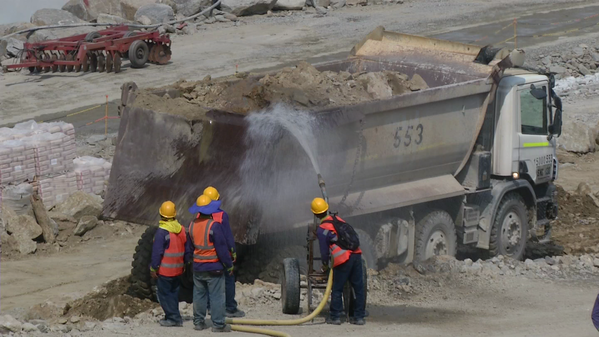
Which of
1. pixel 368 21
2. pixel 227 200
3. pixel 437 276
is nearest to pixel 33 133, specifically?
pixel 227 200

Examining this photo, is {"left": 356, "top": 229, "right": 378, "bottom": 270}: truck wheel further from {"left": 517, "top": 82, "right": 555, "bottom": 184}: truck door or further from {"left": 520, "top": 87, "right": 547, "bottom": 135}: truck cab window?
{"left": 520, "top": 87, "right": 547, "bottom": 135}: truck cab window

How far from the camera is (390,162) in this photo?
13.3 m

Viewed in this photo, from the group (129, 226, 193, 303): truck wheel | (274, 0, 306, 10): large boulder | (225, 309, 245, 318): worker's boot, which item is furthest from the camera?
(274, 0, 306, 10): large boulder

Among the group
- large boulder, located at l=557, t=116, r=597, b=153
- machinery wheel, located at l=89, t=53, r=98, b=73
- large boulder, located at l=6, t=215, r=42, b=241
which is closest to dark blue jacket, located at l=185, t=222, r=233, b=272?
large boulder, located at l=6, t=215, r=42, b=241

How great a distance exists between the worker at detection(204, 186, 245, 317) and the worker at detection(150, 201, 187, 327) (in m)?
0.44

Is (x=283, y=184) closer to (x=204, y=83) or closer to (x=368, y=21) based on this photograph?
(x=204, y=83)

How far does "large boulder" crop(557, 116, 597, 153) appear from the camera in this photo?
21.8 metres

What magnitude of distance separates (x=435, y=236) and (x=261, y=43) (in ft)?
56.4

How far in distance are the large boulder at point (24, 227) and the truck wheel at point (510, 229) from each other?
700 centimetres

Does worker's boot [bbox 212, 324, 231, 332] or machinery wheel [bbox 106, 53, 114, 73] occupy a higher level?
machinery wheel [bbox 106, 53, 114, 73]

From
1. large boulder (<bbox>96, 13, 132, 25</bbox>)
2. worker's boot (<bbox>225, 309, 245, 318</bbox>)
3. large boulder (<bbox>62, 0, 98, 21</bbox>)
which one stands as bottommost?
worker's boot (<bbox>225, 309, 245, 318</bbox>)

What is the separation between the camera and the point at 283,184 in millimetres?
11836

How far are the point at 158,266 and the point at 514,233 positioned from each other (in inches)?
259

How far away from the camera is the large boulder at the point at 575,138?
71.5ft
